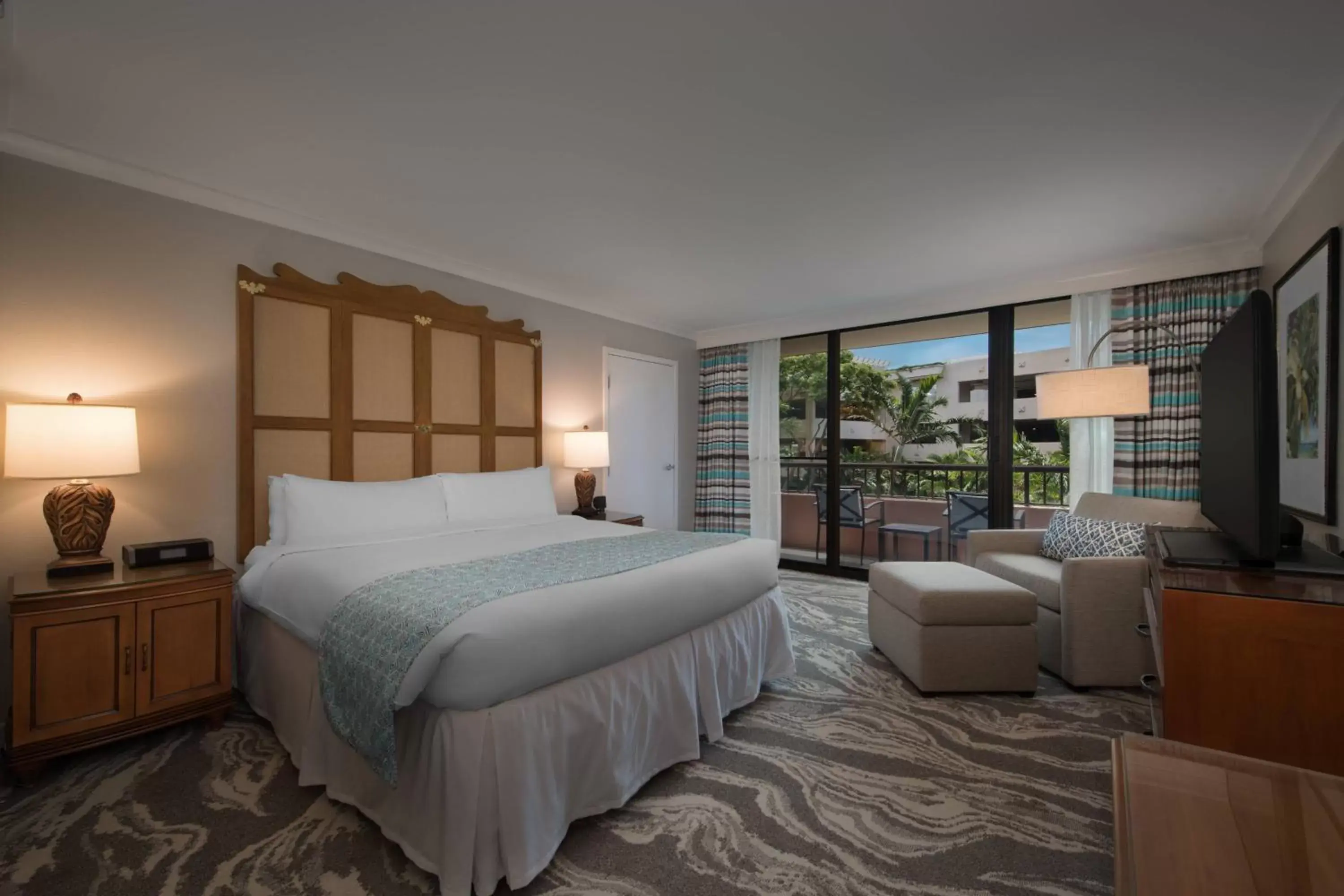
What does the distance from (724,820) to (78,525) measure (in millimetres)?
2790

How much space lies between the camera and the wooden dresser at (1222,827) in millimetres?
680

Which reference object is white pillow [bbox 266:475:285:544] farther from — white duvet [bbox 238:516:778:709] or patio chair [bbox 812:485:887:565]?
patio chair [bbox 812:485:887:565]

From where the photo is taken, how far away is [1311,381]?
2354 millimetres

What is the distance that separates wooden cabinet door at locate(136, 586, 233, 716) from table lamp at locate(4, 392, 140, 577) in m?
0.32

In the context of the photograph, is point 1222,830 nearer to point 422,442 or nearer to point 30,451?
point 30,451

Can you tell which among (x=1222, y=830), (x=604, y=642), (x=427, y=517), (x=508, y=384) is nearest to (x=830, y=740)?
(x=604, y=642)

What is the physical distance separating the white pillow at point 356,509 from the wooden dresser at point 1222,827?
2960 millimetres

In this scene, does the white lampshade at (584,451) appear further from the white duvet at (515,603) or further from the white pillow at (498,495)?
the white duvet at (515,603)

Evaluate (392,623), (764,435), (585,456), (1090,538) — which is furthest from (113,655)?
(764,435)

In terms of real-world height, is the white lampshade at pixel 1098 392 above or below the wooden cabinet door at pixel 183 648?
above

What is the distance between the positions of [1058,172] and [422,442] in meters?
3.76

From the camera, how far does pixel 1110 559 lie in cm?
272

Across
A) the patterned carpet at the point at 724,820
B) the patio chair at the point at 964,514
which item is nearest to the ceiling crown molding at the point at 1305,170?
the patio chair at the point at 964,514

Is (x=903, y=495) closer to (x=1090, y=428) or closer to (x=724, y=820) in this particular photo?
(x=1090, y=428)
